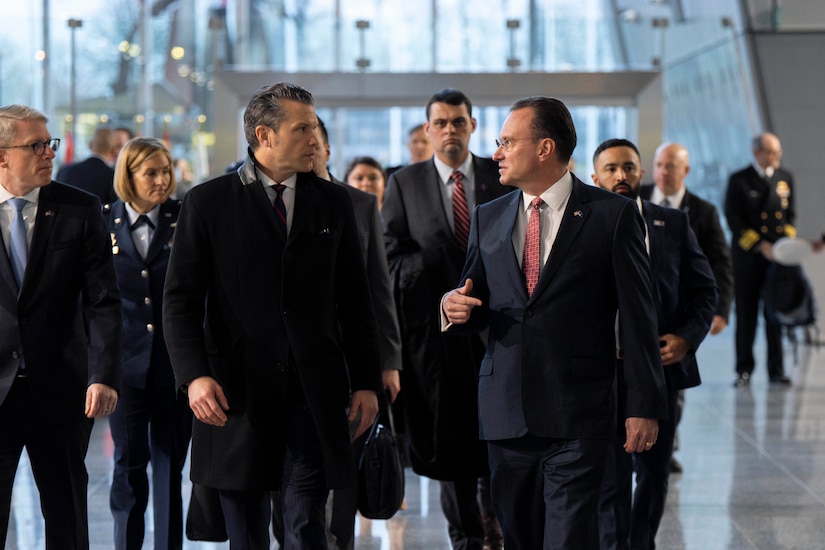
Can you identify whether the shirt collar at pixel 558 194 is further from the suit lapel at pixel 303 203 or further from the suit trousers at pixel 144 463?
the suit trousers at pixel 144 463

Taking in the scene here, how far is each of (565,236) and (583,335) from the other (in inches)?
11.4

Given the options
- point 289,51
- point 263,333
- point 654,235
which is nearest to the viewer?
point 263,333

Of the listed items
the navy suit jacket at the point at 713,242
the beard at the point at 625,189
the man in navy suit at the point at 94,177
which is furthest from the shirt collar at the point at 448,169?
the man in navy suit at the point at 94,177

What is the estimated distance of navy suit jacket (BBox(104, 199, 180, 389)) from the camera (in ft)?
15.7

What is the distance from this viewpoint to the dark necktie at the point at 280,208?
11.5 feet

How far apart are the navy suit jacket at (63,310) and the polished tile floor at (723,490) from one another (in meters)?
1.75

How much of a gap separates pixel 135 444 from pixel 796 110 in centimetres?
1153

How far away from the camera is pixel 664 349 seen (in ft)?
14.8

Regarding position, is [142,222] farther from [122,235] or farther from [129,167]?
[129,167]

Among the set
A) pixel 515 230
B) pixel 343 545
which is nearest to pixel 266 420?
pixel 515 230

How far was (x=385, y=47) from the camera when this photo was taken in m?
12.6

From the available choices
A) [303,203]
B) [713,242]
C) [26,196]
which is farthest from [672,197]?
[26,196]

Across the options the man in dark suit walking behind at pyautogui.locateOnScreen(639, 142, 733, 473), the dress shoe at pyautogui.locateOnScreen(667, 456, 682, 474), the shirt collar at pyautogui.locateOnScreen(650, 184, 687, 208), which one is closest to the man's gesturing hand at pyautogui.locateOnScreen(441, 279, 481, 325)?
the man in dark suit walking behind at pyautogui.locateOnScreen(639, 142, 733, 473)

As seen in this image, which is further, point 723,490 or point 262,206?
point 723,490
